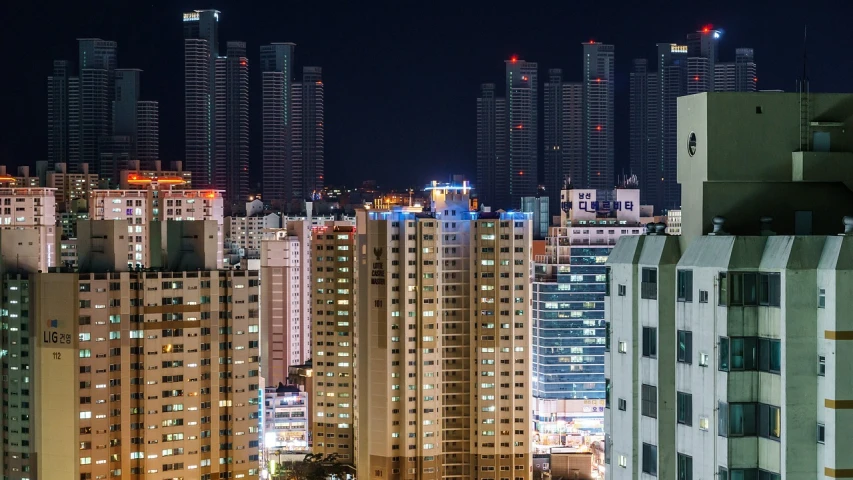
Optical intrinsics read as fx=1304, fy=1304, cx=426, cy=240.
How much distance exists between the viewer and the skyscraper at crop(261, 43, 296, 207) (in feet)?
148

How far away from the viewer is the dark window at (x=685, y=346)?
379 centimetres

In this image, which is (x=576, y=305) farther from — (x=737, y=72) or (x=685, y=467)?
(x=685, y=467)

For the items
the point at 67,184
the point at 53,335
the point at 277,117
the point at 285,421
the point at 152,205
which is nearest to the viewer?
the point at 53,335

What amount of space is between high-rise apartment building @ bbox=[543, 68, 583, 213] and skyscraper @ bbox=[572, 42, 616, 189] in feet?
0.72

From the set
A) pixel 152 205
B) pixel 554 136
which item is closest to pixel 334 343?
pixel 152 205

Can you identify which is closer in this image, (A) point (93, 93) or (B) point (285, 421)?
(B) point (285, 421)

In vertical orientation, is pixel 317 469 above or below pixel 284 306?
below

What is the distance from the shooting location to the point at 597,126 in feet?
130

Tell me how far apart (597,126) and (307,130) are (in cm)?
1090

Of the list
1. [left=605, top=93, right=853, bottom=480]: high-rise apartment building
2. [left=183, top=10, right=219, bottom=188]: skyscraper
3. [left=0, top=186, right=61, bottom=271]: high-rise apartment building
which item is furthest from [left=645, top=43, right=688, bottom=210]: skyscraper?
[left=605, top=93, right=853, bottom=480]: high-rise apartment building

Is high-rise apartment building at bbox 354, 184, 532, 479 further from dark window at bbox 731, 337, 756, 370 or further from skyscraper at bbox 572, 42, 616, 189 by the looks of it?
skyscraper at bbox 572, 42, 616, 189

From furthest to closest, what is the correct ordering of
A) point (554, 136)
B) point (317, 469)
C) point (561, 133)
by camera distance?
point (554, 136) → point (561, 133) → point (317, 469)

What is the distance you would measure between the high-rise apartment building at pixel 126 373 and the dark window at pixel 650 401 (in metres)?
13.5

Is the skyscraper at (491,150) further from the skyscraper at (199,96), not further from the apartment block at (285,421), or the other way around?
the apartment block at (285,421)
